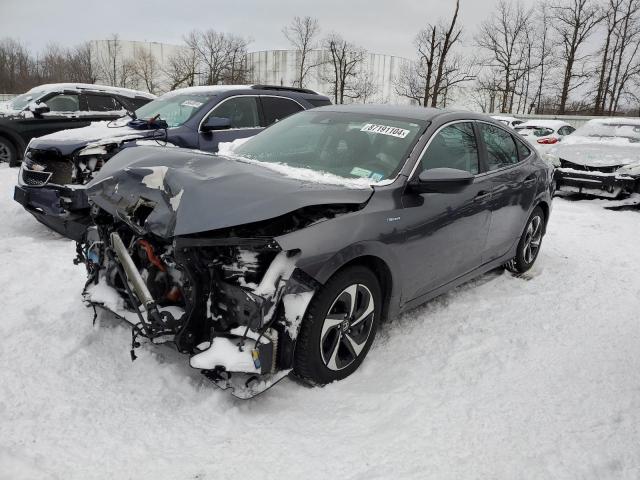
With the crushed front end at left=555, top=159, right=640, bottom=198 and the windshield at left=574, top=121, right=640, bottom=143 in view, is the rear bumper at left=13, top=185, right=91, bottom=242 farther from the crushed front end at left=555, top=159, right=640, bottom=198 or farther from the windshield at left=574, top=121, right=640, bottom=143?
the windshield at left=574, top=121, right=640, bottom=143

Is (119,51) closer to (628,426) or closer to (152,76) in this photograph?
(152,76)

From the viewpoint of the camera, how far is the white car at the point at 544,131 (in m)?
14.5

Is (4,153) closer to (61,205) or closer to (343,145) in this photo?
(61,205)

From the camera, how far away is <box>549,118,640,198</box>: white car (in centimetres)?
866

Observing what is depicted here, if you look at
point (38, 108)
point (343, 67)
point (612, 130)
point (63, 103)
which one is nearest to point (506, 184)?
point (612, 130)

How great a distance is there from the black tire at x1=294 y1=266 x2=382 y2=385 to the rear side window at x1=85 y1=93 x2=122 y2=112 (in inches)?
343

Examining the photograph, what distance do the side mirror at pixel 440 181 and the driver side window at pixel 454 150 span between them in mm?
150

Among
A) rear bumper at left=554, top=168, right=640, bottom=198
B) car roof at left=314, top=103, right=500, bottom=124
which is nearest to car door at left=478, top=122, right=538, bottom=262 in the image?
car roof at left=314, top=103, right=500, bottom=124

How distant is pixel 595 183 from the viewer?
8.81 meters

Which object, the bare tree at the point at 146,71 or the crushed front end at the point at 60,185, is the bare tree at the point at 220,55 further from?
the crushed front end at the point at 60,185

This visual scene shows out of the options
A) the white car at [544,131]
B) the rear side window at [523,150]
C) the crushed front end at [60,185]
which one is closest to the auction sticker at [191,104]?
the crushed front end at [60,185]

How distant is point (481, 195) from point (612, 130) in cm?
813

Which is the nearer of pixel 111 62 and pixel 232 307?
pixel 232 307

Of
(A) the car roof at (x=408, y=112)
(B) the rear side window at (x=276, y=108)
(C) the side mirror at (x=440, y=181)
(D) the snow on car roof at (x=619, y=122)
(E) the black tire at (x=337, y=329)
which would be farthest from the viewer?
(D) the snow on car roof at (x=619, y=122)
